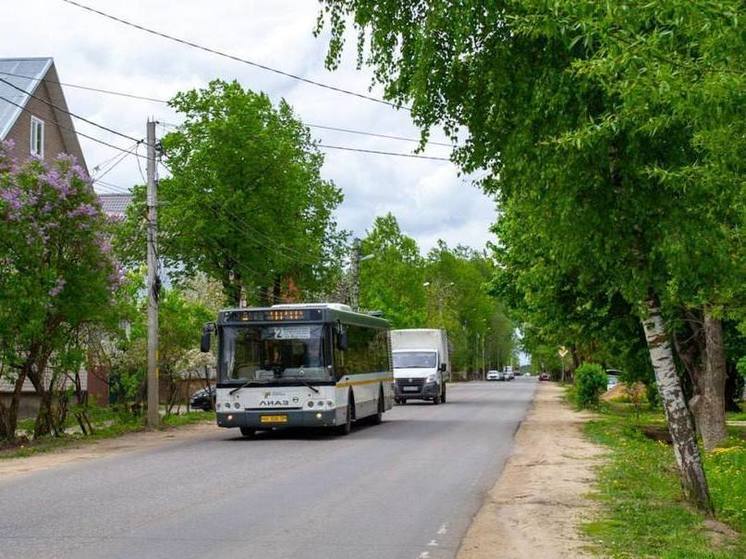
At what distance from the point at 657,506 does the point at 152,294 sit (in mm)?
17895

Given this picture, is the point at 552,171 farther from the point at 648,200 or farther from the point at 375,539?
the point at 375,539

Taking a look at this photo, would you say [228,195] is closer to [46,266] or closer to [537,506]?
[46,266]

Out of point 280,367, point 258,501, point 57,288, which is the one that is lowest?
point 258,501

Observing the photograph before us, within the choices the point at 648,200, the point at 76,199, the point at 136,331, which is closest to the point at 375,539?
the point at 648,200

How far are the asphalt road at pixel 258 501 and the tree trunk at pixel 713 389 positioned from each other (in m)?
5.76

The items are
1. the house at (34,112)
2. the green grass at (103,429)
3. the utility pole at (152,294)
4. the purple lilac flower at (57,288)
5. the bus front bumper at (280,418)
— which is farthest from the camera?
the house at (34,112)

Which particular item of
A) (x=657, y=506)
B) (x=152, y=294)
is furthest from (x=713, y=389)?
→ (x=152, y=294)

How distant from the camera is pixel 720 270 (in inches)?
517

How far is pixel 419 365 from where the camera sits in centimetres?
4491

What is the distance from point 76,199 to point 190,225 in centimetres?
1580

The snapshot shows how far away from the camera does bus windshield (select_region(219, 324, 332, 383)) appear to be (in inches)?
901

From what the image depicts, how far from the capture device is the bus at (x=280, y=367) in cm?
2266

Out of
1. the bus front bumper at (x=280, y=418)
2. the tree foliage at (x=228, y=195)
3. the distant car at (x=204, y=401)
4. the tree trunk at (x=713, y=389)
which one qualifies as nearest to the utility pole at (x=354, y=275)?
the tree foliage at (x=228, y=195)

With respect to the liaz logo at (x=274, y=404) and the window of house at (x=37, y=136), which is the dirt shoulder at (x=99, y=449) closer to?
the liaz logo at (x=274, y=404)
